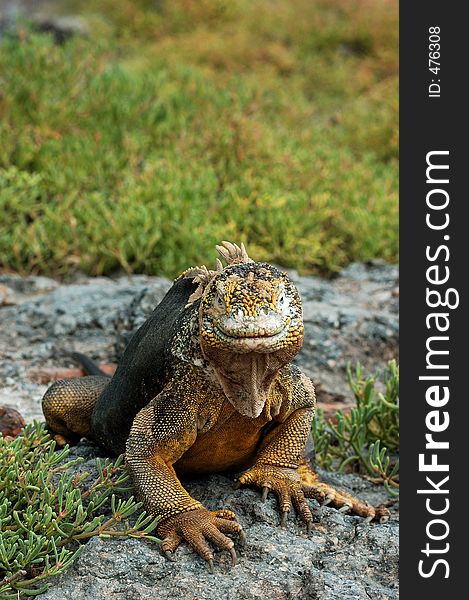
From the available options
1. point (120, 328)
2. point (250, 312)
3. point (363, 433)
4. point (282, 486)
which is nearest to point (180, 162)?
point (120, 328)

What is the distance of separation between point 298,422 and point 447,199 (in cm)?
155

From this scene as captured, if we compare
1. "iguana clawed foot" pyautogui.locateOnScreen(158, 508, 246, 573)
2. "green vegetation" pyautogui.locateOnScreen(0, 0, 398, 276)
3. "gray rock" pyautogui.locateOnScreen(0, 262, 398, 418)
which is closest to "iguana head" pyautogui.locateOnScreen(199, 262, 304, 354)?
"iguana clawed foot" pyautogui.locateOnScreen(158, 508, 246, 573)

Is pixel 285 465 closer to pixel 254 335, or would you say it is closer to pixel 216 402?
pixel 216 402

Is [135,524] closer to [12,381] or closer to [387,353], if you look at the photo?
[12,381]

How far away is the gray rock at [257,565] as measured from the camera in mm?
3455

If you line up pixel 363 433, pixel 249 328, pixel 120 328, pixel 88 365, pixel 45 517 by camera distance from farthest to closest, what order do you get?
pixel 120 328, pixel 88 365, pixel 363 433, pixel 45 517, pixel 249 328

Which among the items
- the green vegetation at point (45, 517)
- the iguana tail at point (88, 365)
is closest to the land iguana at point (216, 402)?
the green vegetation at point (45, 517)

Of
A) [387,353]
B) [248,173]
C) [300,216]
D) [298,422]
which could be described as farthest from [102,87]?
[298,422]

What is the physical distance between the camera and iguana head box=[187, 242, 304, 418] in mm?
3219

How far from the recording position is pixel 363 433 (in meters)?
5.26

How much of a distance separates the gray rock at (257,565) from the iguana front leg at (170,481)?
3.0 inches

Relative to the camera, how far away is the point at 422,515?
3.99 meters

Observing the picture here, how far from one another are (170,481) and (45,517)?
0.51 m

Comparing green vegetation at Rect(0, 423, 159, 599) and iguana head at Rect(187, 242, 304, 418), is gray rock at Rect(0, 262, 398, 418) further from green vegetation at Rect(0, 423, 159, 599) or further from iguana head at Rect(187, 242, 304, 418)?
→ iguana head at Rect(187, 242, 304, 418)
